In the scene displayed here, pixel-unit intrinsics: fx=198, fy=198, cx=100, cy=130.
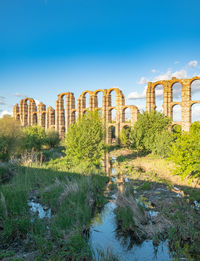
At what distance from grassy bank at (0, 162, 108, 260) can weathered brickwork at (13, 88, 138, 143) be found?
18903mm

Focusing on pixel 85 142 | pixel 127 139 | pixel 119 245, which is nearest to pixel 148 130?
pixel 127 139

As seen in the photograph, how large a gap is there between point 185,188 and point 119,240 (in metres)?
4.98

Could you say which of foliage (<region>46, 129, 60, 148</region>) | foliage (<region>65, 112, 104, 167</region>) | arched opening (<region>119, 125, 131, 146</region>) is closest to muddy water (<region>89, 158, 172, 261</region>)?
foliage (<region>65, 112, 104, 167</region>)

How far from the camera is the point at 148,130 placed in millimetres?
19688

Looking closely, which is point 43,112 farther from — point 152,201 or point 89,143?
point 152,201

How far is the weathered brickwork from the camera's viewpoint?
3164cm

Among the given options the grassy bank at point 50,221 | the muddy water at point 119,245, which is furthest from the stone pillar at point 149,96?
the muddy water at point 119,245

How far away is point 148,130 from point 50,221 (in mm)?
15182

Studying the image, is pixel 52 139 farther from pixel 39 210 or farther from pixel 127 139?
pixel 39 210

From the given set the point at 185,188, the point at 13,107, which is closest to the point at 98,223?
the point at 185,188

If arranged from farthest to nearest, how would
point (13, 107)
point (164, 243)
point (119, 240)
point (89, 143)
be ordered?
point (13, 107) < point (89, 143) < point (119, 240) < point (164, 243)

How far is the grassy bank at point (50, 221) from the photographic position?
4.76 meters

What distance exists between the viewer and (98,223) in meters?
6.55

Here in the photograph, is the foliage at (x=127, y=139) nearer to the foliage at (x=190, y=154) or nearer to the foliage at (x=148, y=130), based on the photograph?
the foliage at (x=148, y=130)
